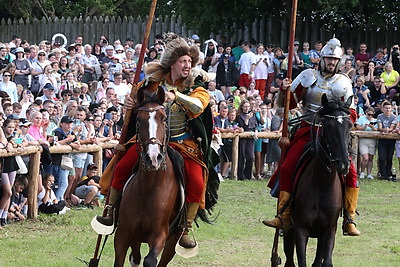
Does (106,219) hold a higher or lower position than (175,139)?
lower

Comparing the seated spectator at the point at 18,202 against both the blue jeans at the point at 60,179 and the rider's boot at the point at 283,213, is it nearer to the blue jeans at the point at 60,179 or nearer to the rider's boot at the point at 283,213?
the blue jeans at the point at 60,179

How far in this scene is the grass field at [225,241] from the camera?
12.3 m

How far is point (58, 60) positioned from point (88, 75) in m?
1.56

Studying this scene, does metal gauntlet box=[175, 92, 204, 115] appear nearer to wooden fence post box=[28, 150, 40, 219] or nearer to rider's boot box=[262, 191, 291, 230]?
rider's boot box=[262, 191, 291, 230]

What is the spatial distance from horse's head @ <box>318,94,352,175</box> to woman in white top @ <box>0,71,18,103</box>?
Answer: 32.0 ft

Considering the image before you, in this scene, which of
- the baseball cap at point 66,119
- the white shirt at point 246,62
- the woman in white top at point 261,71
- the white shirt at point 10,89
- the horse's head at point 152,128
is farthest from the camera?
the woman in white top at point 261,71

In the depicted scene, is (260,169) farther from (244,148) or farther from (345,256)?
(345,256)

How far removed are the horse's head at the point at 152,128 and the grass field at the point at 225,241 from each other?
3.30 m

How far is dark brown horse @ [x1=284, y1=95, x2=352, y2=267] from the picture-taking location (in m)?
10.0

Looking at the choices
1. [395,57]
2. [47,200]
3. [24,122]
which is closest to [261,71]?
[395,57]

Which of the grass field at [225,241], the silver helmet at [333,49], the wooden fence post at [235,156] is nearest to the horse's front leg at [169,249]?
the grass field at [225,241]

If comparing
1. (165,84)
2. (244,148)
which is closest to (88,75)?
(244,148)

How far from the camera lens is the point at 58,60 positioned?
72.5ft

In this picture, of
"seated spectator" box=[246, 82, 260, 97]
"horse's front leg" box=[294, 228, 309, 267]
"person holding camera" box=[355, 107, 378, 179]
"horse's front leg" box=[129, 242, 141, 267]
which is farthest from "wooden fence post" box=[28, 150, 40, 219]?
"seated spectator" box=[246, 82, 260, 97]
